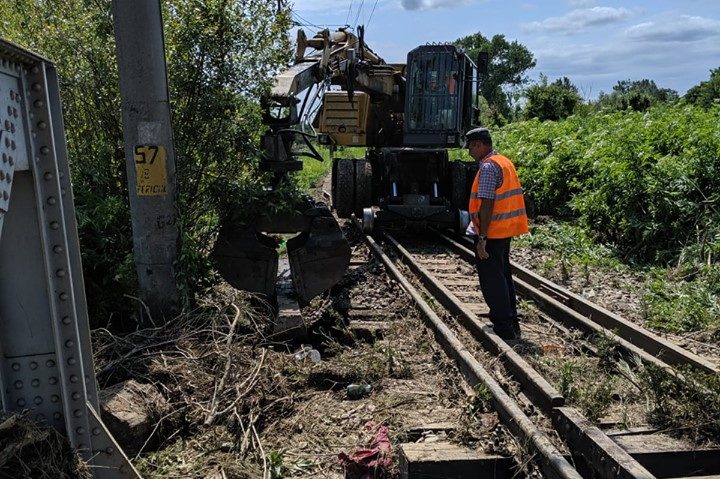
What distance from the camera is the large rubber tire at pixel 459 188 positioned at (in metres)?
13.6

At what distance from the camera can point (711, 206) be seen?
10117mm

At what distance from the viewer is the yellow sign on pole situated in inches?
232

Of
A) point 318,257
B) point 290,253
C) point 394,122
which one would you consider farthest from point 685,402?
point 394,122

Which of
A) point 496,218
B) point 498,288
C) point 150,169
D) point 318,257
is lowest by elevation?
point 498,288

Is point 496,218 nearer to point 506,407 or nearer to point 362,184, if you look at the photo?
point 506,407

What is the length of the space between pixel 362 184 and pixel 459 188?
1.92 meters

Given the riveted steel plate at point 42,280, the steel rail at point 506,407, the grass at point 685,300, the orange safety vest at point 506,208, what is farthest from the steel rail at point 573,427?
the riveted steel plate at point 42,280

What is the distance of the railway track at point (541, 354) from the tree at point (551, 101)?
92.0 feet

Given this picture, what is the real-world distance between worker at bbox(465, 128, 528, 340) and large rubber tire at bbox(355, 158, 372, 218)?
7348mm

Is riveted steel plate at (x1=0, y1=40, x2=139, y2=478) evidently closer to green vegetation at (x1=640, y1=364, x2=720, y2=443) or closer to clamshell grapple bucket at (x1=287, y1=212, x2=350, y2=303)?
green vegetation at (x1=640, y1=364, x2=720, y2=443)

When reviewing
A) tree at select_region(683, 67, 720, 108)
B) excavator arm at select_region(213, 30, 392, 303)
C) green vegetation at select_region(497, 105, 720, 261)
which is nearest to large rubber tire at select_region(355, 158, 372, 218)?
green vegetation at select_region(497, 105, 720, 261)

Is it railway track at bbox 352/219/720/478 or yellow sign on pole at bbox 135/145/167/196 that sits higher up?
yellow sign on pole at bbox 135/145/167/196

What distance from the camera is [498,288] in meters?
6.56

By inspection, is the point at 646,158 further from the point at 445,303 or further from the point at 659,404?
the point at 659,404
